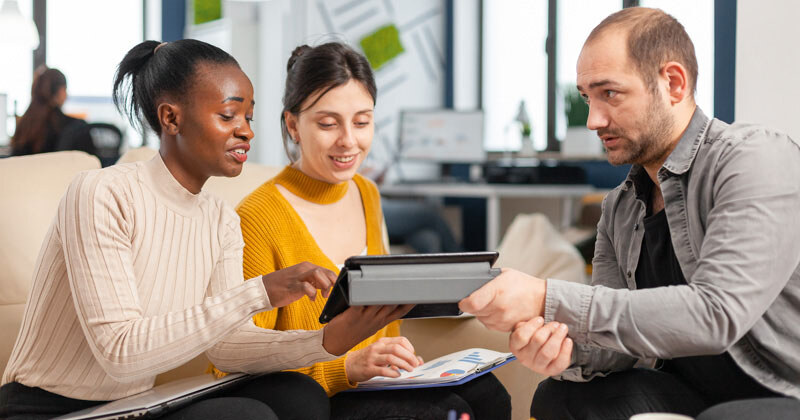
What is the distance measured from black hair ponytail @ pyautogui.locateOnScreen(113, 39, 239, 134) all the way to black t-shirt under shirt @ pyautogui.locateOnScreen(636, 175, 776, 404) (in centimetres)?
80

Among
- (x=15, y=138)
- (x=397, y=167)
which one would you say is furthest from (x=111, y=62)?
(x=397, y=167)

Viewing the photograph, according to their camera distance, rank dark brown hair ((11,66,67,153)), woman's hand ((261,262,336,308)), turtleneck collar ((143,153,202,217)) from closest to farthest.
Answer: woman's hand ((261,262,336,308)), turtleneck collar ((143,153,202,217)), dark brown hair ((11,66,67,153))

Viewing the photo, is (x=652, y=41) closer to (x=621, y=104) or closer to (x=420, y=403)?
(x=621, y=104)

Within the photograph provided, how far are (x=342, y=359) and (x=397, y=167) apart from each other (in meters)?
4.82

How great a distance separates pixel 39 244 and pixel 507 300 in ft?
3.52

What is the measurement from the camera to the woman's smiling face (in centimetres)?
170

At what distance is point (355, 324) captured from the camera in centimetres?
135

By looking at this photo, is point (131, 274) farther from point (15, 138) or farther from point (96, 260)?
point (15, 138)

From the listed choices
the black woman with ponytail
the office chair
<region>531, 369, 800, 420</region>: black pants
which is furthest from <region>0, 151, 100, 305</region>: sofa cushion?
the office chair

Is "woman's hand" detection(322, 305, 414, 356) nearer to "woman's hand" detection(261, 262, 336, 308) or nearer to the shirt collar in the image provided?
"woman's hand" detection(261, 262, 336, 308)

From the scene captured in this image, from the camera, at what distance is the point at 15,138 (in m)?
4.32

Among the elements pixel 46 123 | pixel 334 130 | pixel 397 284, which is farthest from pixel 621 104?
pixel 46 123

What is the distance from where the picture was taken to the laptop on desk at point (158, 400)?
118cm

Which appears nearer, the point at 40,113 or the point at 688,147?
the point at 688,147
